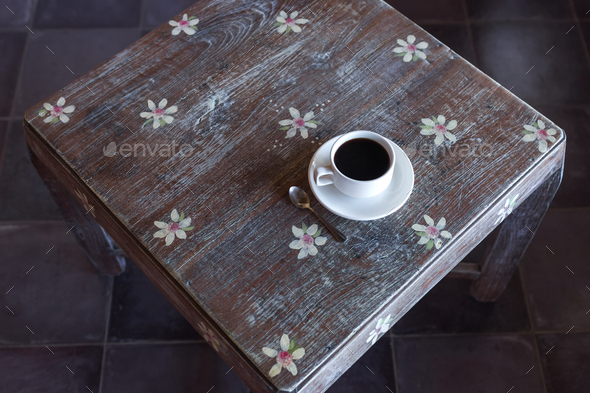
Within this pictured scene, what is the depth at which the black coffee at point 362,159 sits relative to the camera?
2.89 ft

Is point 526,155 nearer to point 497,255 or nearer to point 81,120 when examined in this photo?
point 497,255

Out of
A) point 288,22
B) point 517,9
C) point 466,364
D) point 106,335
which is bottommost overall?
point 466,364

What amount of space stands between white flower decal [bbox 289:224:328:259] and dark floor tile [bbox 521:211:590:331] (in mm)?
910

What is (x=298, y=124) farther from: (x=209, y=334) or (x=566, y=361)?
(x=566, y=361)

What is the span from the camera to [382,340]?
1.47 meters

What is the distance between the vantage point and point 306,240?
895 millimetres

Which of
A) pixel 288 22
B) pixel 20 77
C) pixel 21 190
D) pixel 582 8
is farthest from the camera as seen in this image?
pixel 582 8

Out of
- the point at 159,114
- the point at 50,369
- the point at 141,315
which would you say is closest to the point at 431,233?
the point at 159,114

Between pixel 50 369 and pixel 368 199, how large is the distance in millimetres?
1047

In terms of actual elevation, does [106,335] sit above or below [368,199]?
below

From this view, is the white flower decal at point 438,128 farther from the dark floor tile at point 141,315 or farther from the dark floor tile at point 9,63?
the dark floor tile at point 9,63

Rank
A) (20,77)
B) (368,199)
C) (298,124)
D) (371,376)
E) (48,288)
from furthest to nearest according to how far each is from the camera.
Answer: (20,77) < (48,288) < (371,376) < (298,124) < (368,199)

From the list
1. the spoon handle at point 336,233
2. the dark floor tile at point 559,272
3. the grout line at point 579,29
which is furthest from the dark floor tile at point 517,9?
the spoon handle at point 336,233

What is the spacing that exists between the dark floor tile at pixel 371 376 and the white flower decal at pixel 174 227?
0.71m
